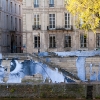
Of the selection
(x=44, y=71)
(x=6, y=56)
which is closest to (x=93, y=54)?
(x=44, y=71)

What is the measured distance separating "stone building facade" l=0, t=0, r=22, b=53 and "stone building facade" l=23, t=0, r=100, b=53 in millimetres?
5780

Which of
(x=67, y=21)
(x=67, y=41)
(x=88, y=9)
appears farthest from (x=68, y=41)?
(x=88, y=9)

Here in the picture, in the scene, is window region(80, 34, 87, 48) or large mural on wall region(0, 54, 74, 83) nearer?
large mural on wall region(0, 54, 74, 83)

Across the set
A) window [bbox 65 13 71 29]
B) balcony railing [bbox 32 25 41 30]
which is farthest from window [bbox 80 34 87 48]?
balcony railing [bbox 32 25 41 30]

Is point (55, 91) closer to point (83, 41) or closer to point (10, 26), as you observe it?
point (83, 41)

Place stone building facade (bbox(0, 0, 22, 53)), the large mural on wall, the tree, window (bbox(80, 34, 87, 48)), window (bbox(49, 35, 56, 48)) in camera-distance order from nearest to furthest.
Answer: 1. the tree
2. the large mural on wall
3. window (bbox(80, 34, 87, 48))
4. window (bbox(49, 35, 56, 48))
5. stone building facade (bbox(0, 0, 22, 53))

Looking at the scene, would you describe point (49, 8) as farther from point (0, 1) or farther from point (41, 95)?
point (41, 95)

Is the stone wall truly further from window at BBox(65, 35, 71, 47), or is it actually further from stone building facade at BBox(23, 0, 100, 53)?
window at BBox(65, 35, 71, 47)

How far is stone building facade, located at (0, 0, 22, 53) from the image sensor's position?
6894 centimetres

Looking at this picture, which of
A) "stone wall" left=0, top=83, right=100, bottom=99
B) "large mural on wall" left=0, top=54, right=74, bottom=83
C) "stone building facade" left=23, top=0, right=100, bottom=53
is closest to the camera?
"stone wall" left=0, top=83, right=100, bottom=99

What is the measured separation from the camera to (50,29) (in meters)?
63.7

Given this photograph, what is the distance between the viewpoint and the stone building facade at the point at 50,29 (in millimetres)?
63281

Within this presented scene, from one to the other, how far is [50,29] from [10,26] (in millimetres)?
10753

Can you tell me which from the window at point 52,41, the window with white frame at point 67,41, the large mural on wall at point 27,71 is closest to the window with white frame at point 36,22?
the window at point 52,41
